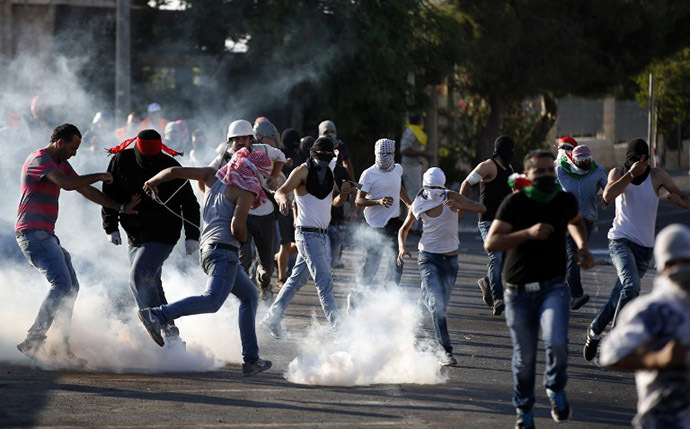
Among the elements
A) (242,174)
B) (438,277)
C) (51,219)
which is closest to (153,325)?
(242,174)

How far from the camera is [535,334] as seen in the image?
6.71 m

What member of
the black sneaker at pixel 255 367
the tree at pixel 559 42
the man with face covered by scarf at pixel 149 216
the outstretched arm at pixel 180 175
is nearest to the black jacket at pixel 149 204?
the man with face covered by scarf at pixel 149 216

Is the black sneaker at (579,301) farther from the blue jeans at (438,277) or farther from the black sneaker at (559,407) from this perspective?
the black sneaker at (559,407)

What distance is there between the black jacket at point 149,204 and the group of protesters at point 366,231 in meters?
0.01

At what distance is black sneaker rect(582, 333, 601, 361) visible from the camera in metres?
9.05

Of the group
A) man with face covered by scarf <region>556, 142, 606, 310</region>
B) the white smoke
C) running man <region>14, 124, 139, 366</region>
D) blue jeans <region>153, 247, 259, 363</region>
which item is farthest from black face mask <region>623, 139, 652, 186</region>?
running man <region>14, 124, 139, 366</region>

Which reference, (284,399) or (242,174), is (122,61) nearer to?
(242,174)

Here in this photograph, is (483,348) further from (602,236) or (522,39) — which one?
(522,39)

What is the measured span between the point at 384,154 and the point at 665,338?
6394 millimetres

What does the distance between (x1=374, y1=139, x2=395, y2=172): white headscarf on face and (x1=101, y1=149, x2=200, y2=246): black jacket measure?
99.5 inches

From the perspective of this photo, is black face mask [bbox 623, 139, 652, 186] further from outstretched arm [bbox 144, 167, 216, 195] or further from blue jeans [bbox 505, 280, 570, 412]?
outstretched arm [bbox 144, 167, 216, 195]

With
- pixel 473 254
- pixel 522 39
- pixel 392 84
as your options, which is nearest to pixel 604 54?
pixel 522 39

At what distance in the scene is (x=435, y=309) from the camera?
8727 mm

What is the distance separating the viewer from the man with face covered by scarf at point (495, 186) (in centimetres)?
1105
